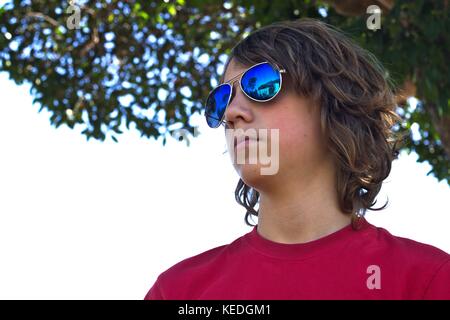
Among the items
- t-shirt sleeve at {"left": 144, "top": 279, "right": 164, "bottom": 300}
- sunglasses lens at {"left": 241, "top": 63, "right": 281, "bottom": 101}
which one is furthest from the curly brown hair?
t-shirt sleeve at {"left": 144, "top": 279, "right": 164, "bottom": 300}

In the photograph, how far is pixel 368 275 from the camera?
2.02 m

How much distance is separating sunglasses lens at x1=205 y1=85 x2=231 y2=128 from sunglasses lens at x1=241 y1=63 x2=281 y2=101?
3.4 inches

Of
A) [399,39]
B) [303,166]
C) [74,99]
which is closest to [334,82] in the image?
A: [303,166]

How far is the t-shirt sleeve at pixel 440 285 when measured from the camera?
1899mm

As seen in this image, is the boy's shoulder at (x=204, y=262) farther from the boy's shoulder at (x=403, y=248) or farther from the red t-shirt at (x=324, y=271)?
the boy's shoulder at (x=403, y=248)

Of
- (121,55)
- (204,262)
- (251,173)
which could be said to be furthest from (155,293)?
(121,55)

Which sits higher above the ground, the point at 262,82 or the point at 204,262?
the point at 262,82

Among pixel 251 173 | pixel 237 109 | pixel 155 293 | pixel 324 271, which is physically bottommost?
pixel 155 293

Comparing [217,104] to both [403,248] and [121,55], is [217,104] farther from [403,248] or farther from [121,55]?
[121,55]

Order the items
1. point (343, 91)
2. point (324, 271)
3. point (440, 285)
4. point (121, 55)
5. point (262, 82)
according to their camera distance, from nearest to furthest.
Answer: point (440, 285)
point (324, 271)
point (262, 82)
point (343, 91)
point (121, 55)

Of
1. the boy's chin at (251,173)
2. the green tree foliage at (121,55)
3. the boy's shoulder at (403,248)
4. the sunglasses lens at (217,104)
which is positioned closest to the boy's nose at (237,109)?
the sunglasses lens at (217,104)

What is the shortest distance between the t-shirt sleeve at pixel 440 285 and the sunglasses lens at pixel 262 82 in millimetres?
704

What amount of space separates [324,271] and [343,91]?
62cm

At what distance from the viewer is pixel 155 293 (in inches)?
91.2
